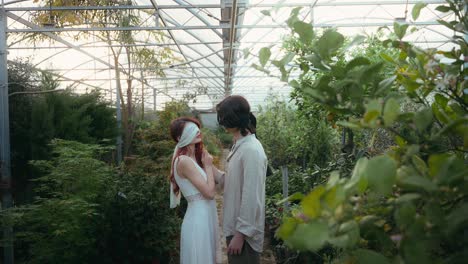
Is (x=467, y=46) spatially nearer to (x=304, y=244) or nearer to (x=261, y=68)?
(x=261, y=68)

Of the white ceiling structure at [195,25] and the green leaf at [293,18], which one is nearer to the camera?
the green leaf at [293,18]

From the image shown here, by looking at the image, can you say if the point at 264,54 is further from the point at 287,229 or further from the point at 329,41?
the point at 287,229

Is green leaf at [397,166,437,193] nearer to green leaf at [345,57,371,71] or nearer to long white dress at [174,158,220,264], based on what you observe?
green leaf at [345,57,371,71]

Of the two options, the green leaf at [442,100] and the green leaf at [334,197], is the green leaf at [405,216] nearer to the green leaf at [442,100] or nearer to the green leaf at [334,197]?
the green leaf at [334,197]

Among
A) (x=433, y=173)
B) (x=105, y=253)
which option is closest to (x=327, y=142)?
(x=105, y=253)

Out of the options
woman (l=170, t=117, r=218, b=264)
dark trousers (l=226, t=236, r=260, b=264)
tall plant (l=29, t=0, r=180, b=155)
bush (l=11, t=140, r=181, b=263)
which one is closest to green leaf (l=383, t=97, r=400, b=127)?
dark trousers (l=226, t=236, r=260, b=264)

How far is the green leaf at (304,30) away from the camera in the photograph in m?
0.79

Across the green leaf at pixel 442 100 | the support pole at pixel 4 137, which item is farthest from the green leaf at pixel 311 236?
the support pole at pixel 4 137

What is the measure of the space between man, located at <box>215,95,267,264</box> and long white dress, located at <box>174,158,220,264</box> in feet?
1.37

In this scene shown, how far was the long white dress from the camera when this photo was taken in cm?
322

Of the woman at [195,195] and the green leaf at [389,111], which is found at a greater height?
the green leaf at [389,111]

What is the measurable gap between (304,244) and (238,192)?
230 centimetres

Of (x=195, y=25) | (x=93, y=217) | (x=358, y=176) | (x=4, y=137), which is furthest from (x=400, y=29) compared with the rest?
(x=195, y=25)

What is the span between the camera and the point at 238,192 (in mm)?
2791
